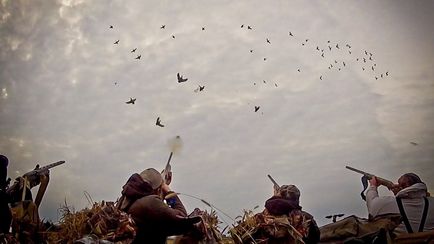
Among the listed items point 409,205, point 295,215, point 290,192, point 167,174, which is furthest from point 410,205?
point 167,174

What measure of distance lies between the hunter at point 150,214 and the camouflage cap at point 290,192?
2.59 m

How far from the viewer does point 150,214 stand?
191 inches

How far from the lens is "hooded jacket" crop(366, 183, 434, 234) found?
6.11 m

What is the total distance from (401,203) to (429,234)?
135 cm

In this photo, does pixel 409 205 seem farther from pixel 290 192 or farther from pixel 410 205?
pixel 290 192

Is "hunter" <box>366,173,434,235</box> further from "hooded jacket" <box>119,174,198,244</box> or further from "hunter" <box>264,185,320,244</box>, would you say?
"hooded jacket" <box>119,174,198,244</box>

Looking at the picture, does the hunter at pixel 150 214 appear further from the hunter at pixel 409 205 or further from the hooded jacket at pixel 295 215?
the hunter at pixel 409 205

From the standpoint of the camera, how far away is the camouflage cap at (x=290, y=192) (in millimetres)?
7211

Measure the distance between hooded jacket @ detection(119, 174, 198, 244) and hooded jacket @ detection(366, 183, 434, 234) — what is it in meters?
3.67

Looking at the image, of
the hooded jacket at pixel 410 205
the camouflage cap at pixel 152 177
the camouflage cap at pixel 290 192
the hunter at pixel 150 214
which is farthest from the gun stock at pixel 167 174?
the hooded jacket at pixel 410 205

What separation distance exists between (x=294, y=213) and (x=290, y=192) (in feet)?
1.76

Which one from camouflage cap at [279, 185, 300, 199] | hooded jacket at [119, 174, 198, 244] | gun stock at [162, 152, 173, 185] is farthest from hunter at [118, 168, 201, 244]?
camouflage cap at [279, 185, 300, 199]

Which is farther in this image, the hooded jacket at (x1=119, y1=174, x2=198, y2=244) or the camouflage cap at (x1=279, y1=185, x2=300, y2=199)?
the camouflage cap at (x1=279, y1=185, x2=300, y2=199)

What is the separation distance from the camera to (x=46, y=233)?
256 inches
